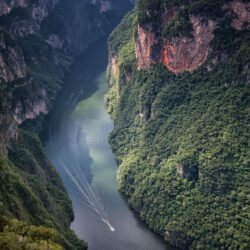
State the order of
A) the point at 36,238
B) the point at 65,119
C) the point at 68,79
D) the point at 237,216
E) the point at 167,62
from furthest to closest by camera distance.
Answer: the point at 68,79, the point at 65,119, the point at 167,62, the point at 237,216, the point at 36,238

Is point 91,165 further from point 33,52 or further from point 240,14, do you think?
point 33,52

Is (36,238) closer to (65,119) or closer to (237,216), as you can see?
(237,216)

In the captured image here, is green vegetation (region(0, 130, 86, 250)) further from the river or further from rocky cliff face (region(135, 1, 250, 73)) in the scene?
rocky cliff face (region(135, 1, 250, 73))

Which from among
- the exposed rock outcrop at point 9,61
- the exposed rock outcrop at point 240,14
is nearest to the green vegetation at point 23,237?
the exposed rock outcrop at point 240,14

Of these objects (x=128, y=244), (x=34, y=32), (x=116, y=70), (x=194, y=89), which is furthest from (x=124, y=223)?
(x=34, y=32)

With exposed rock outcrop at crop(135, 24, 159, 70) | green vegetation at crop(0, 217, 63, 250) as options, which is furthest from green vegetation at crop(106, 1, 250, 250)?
green vegetation at crop(0, 217, 63, 250)

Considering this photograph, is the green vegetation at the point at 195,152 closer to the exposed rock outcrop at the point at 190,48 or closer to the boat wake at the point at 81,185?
the exposed rock outcrop at the point at 190,48

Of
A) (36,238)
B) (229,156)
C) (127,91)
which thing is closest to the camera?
(36,238)
